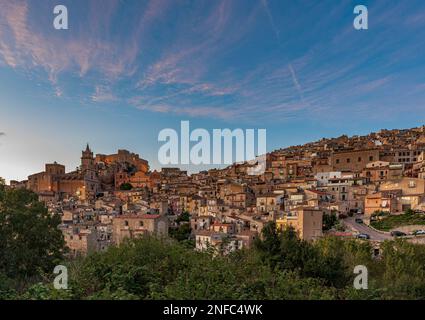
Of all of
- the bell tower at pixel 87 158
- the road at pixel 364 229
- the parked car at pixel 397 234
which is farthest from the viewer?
the bell tower at pixel 87 158

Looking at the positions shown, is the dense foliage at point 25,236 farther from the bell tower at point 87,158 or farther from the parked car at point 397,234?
the bell tower at point 87,158

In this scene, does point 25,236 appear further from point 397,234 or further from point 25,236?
point 397,234

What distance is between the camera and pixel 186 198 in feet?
140

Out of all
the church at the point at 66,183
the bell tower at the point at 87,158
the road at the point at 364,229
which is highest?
the bell tower at the point at 87,158

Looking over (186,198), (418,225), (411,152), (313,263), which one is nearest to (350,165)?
(411,152)

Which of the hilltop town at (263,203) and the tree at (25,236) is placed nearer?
the tree at (25,236)

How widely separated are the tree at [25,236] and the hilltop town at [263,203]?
4.85ft

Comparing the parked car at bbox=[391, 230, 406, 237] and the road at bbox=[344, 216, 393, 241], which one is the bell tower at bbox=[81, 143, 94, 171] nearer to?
the road at bbox=[344, 216, 393, 241]

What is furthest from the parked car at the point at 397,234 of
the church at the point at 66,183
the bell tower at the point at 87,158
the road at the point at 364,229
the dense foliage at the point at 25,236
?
the bell tower at the point at 87,158

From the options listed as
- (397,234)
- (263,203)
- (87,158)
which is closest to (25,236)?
(397,234)

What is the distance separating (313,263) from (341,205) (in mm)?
23098

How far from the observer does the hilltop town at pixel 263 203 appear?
26.2 metres
